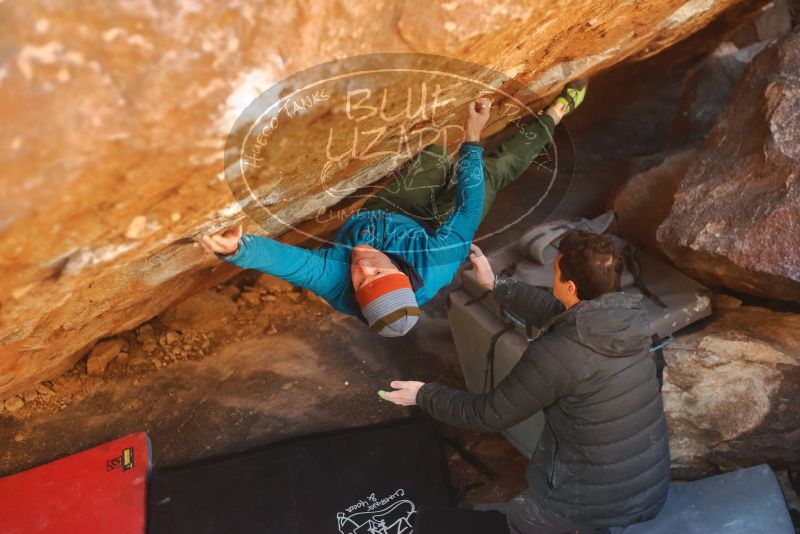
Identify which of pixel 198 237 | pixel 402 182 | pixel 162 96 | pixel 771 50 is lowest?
pixel 771 50

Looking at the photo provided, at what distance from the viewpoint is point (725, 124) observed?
3.21 m

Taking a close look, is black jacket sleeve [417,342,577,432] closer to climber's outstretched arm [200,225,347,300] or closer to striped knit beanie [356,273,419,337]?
striped knit beanie [356,273,419,337]

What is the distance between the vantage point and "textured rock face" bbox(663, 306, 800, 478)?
110 inches

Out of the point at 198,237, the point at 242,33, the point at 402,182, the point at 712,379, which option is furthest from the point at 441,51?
the point at 712,379

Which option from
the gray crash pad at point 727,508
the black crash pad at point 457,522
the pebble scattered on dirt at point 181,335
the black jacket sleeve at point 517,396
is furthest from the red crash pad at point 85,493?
the gray crash pad at point 727,508

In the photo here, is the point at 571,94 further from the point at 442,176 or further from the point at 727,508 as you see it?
the point at 727,508

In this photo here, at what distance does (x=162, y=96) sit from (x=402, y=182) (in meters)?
1.60

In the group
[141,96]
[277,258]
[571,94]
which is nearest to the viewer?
[141,96]

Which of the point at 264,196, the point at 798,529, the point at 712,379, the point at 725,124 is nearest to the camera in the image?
the point at 264,196

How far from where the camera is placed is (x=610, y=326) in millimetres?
2076

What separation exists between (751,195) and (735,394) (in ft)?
2.96

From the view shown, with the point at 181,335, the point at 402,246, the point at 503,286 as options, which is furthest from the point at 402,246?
the point at 181,335

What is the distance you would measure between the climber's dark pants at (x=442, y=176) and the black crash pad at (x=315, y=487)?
1.21 metres

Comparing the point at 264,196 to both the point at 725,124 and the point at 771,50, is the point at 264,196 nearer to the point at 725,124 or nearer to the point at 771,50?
the point at 725,124
